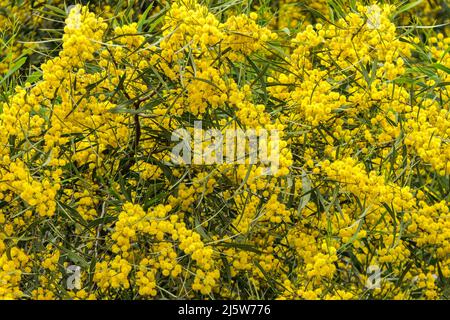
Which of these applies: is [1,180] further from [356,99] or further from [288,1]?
[288,1]

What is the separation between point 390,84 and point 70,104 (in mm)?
933

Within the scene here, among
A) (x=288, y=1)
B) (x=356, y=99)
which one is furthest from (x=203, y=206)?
(x=288, y=1)

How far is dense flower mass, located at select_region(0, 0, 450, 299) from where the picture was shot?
7.43ft

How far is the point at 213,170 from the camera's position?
230cm

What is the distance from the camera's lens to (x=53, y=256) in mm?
2320

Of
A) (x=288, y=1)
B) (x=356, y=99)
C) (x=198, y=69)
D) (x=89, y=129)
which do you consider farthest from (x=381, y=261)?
(x=288, y=1)

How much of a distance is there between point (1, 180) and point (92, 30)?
Result: 0.46m

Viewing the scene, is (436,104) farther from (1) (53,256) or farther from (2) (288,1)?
(2) (288,1)

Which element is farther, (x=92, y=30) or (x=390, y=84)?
(x=390, y=84)

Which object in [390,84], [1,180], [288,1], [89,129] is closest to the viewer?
[1,180]

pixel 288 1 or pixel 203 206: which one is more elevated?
pixel 288 1

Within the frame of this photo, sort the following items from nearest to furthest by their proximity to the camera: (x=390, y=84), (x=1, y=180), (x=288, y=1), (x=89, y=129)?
(x=1, y=180)
(x=89, y=129)
(x=390, y=84)
(x=288, y=1)

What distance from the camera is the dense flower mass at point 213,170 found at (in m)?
2.26
